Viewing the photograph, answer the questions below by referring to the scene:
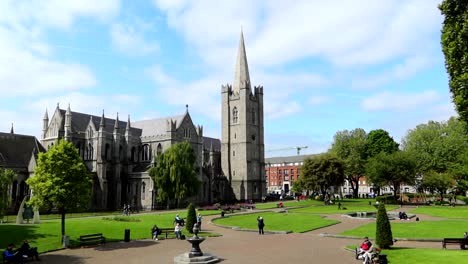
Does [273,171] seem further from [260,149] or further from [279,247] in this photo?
[279,247]

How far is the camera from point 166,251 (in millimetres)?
25453

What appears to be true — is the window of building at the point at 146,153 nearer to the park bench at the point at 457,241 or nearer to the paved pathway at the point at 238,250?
the paved pathway at the point at 238,250

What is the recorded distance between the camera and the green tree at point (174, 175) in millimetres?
62969

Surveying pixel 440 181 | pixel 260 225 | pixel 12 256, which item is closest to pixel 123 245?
pixel 12 256

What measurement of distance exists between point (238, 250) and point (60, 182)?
13633mm

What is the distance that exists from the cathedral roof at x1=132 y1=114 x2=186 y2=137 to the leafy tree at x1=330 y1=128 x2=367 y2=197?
39.4 meters

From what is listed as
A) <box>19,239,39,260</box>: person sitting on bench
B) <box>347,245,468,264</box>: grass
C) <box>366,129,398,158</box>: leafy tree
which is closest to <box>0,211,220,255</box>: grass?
<box>19,239,39,260</box>: person sitting on bench

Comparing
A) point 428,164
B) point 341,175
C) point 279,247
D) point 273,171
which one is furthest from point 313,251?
point 273,171

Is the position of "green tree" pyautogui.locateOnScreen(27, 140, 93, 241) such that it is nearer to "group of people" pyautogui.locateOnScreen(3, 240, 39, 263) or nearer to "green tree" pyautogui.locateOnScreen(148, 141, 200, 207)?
"group of people" pyautogui.locateOnScreen(3, 240, 39, 263)

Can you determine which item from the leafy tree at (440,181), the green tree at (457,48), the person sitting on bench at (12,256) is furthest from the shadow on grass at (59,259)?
the leafy tree at (440,181)

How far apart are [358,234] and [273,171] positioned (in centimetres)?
13030

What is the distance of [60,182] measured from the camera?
27.8m

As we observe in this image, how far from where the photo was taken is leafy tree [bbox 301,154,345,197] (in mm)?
78688

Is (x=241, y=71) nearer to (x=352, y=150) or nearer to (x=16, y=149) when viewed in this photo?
(x=352, y=150)
